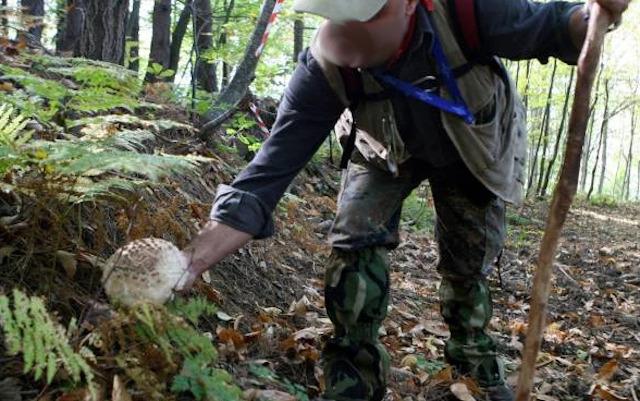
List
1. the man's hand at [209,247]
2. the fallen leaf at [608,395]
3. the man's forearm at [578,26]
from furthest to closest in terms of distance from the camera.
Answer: the fallen leaf at [608,395] → the man's forearm at [578,26] → the man's hand at [209,247]

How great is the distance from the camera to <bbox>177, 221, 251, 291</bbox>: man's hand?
7.39ft

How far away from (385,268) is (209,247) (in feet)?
2.94

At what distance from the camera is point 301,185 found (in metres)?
8.30

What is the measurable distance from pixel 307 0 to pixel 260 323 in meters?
1.82

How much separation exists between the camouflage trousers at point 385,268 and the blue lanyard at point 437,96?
430mm

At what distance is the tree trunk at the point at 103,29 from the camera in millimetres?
4602

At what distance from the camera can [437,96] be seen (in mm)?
2562

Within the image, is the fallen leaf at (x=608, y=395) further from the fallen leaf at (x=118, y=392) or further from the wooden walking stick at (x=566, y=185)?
the fallen leaf at (x=118, y=392)

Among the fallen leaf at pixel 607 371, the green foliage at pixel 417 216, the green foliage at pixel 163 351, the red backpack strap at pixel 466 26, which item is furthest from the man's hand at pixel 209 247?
the green foliage at pixel 417 216

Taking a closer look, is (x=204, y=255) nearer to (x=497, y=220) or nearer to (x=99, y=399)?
(x=99, y=399)

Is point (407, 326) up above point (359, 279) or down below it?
below

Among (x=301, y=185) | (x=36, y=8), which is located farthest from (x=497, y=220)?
(x=36, y=8)

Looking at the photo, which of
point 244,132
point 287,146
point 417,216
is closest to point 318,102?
point 287,146

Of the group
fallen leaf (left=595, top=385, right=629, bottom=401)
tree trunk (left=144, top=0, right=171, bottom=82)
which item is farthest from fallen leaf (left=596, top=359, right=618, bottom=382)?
tree trunk (left=144, top=0, right=171, bottom=82)
